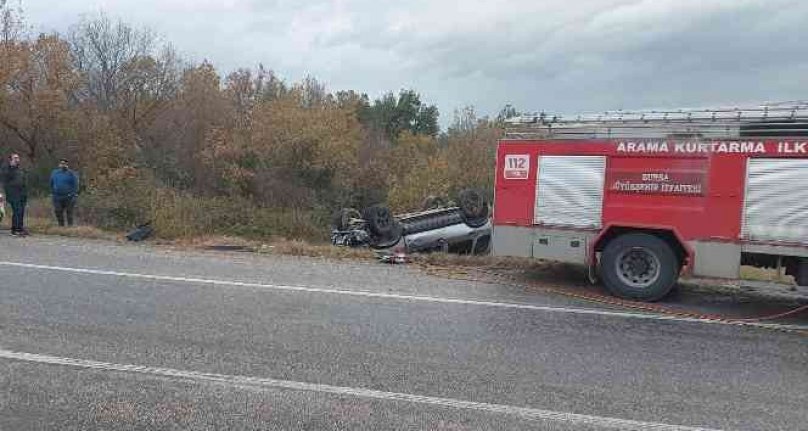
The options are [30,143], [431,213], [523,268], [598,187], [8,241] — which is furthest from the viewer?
[30,143]

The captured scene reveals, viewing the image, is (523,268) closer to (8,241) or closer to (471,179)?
(8,241)

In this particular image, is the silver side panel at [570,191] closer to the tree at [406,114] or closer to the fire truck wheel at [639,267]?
the fire truck wheel at [639,267]

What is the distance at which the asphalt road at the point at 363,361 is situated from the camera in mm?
4777

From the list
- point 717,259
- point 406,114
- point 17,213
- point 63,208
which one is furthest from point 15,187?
point 406,114

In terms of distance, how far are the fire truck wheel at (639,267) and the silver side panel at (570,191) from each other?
0.48 m

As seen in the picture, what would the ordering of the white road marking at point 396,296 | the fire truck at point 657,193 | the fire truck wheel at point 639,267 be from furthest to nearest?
A: the fire truck wheel at point 639,267, the fire truck at point 657,193, the white road marking at point 396,296

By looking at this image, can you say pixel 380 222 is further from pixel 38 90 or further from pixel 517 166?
pixel 38 90

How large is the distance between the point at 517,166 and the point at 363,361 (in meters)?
5.40

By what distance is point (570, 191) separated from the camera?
10.2 metres

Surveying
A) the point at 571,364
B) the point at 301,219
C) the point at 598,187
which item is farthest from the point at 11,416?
the point at 301,219

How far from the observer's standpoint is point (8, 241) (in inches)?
553

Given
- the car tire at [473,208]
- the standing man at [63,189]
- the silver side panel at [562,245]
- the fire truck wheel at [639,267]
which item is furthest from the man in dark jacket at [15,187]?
the fire truck wheel at [639,267]

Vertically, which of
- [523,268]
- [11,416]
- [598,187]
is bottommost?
[11,416]

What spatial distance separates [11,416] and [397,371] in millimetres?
2705
